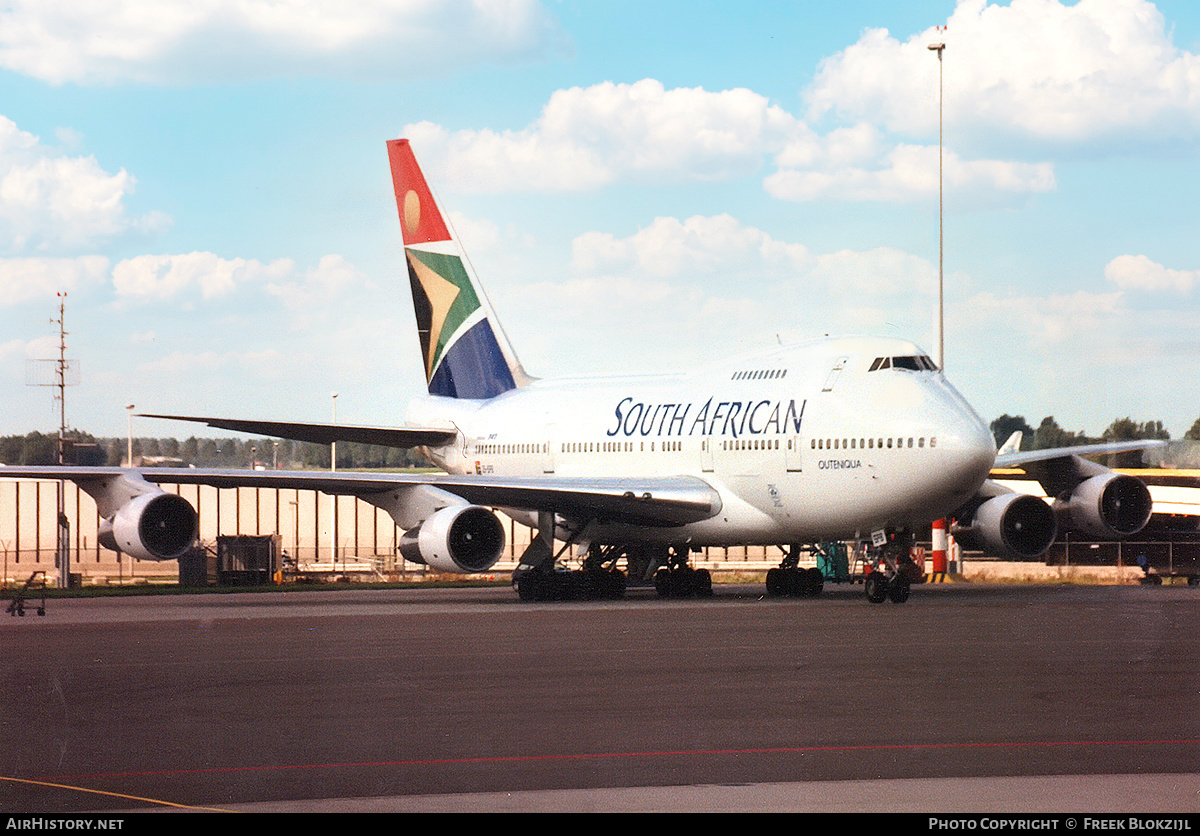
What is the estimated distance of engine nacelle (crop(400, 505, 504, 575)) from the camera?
28203 millimetres

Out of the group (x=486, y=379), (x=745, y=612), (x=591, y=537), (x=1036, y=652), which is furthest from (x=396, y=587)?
(x=1036, y=652)

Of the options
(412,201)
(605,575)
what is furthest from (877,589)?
(412,201)

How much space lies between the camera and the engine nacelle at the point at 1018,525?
30.4m

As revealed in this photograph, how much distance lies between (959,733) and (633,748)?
2.38 metres

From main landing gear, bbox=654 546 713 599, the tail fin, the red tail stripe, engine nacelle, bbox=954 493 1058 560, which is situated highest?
the red tail stripe

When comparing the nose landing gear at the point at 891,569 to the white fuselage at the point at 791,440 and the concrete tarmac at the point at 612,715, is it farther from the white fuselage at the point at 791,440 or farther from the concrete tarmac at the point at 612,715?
the concrete tarmac at the point at 612,715

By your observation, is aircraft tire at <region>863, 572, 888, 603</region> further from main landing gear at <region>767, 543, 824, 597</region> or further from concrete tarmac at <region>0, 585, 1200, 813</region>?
main landing gear at <region>767, 543, 824, 597</region>

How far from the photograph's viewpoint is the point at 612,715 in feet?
39.2

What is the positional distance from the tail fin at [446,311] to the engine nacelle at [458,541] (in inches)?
A: 403

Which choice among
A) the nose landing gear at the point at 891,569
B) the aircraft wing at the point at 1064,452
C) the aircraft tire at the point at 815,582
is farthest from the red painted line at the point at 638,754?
the aircraft wing at the point at 1064,452

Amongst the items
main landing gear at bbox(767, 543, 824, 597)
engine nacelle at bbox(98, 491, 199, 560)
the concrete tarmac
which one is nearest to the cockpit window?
main landing gear at bbox(767, 543, 824, 597)

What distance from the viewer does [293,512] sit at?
191 ft

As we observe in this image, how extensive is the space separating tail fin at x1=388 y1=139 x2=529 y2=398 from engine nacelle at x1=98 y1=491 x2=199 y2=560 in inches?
414
